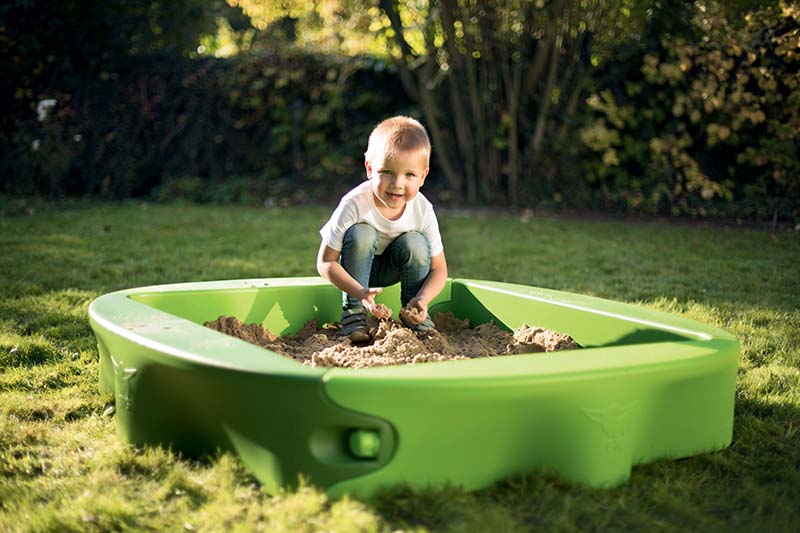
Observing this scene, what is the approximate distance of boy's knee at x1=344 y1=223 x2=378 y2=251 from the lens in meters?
2.58

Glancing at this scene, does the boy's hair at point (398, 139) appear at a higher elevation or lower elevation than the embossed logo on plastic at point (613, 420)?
higher

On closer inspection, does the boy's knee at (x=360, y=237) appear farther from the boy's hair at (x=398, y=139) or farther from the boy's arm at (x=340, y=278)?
the boy's hair at (x=398, y=139)

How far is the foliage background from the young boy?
373 cm

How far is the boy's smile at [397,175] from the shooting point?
245 cm

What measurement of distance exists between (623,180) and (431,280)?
4.57 metres

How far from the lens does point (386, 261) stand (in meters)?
2.78

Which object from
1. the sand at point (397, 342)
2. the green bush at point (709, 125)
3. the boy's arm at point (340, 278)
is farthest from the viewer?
the green bush at point (709, 125)

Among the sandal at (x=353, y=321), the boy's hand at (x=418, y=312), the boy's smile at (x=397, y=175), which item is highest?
the boy's smile at (x=397, y=175)

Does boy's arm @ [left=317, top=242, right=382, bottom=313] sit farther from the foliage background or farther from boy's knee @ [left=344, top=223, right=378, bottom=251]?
the foliage background

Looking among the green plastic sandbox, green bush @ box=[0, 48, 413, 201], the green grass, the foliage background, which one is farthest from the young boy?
green bush @ box=[0, 48, 413, 201]

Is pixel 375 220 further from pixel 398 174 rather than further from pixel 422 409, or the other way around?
pixel 422 409

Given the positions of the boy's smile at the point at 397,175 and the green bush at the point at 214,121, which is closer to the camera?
the boy's smile at the point at 397,175

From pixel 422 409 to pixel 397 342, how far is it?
703 millimetres

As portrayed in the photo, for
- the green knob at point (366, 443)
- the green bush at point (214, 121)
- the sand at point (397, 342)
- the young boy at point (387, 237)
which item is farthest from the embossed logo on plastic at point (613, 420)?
the green bush at point (214, 121)
